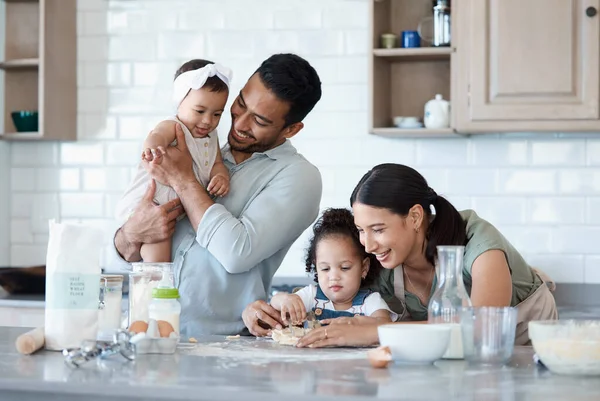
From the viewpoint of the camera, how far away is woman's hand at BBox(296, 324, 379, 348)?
2398mm

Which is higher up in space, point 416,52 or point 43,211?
point 416,52

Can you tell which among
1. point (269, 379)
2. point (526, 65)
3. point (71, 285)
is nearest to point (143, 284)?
point (71, 285)

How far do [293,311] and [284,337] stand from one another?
0.21 m

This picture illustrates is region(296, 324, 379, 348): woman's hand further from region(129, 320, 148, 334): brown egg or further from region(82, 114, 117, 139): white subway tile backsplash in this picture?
region(82, 114, 117, 139): white subway tile backsplash

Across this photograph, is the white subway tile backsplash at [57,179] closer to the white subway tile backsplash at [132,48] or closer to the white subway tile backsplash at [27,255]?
the white subway tile backsplash at [27,255]

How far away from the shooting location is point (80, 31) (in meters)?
4.99

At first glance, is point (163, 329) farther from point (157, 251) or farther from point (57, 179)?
point (57, 179)

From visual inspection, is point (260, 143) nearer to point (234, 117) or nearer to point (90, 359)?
point (234, 117)

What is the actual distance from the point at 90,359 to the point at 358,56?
2.84 metres

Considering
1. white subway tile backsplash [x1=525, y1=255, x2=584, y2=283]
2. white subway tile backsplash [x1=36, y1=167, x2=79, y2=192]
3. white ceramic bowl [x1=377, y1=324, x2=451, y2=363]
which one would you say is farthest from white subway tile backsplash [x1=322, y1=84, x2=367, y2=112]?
white ceramic bowl [x1=377, y1=324, x2=451, y2=363]

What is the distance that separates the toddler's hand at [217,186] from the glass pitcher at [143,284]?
18.8 inches

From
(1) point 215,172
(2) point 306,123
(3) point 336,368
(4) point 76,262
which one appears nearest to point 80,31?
(2) point 306,123

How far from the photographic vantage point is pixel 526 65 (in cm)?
412

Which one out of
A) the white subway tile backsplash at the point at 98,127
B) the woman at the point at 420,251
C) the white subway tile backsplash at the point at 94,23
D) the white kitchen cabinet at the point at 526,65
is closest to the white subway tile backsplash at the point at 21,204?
the white subway tile backsplash at the point at 98,127
